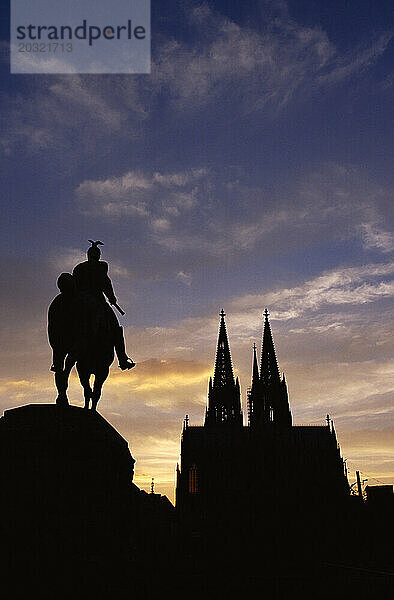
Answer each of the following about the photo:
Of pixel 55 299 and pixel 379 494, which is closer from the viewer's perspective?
pixel 55 299

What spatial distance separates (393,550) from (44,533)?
23074 mm

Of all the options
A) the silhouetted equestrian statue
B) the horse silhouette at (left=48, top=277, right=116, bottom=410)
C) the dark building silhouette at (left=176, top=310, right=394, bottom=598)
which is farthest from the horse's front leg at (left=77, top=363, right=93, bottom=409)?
the dark building silhouette at (left=176, top=310, right=394, bottom=598)

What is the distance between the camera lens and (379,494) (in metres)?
23.1

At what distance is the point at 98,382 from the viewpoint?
7297 mm

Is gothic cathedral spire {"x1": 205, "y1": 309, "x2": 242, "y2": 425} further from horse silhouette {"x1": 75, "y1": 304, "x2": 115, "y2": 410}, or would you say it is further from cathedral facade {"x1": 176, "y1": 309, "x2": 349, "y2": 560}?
horse silhouette {"x1": 75, "y1": 304, "x2": 115, "y2": 410}

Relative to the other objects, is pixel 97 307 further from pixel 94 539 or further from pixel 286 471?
pixel 286 471

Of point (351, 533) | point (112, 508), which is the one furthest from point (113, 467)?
point (351, 533)

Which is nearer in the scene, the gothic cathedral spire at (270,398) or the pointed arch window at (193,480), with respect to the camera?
the pointed arch window at (193,480)

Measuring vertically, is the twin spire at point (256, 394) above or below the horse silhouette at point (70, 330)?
above

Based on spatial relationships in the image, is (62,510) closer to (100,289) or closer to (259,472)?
(100,289)

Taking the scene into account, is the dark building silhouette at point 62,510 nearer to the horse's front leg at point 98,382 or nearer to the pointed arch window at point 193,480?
the horse's front leg at point 98,382

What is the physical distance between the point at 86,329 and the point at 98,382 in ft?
3.07

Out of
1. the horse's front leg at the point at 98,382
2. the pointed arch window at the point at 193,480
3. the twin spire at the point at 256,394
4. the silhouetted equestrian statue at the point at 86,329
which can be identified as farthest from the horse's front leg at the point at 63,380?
the twin spire at the point at 256,394

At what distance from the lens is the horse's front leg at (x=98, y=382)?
7199 millimetres
